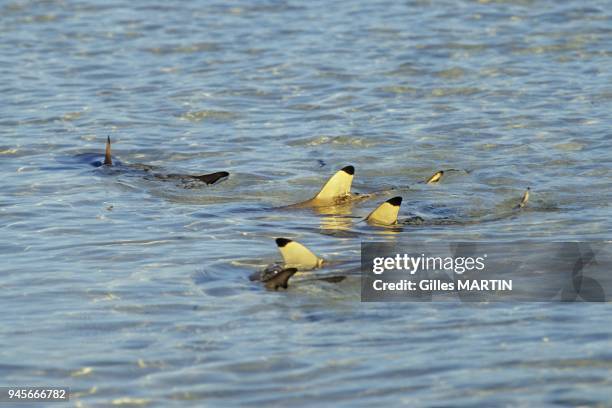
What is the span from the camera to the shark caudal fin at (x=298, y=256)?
6.27 m

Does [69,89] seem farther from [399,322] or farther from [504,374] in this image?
[504,374]

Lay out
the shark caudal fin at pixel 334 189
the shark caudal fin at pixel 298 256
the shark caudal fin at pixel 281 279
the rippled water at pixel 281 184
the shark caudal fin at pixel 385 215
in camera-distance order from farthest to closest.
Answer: the shark caudal fin at pixel 334 189
the shark caudal fin at pixel 385 215
the shark caudal fin at pixel 298 256
the shark caudal fin at pixel 281 279
the rippled water at pixel 281 184

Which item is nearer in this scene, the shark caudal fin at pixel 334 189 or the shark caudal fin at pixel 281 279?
the shark caudal fin at pixel 281 279

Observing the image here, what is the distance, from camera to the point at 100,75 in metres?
13.2

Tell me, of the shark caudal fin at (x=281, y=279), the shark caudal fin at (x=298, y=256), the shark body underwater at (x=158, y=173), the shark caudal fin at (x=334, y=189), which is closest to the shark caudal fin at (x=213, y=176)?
the shark body underwater at (x=158, y=173)

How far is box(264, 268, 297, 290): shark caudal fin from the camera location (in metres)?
6.09

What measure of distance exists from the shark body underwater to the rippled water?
9 centimetres

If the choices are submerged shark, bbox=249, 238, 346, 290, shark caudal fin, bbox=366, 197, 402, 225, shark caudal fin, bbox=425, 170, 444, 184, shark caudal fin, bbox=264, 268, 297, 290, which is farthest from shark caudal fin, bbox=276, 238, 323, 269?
shark caudal fin, bbox=425, 170, 444, 184

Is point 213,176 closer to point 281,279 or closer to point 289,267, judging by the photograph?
point 289,267

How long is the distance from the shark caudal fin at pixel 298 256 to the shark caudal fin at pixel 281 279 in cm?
16

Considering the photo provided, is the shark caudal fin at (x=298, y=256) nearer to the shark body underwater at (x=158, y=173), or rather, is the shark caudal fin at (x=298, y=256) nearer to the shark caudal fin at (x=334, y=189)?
the shark caudal fin at (x=334, y=189)

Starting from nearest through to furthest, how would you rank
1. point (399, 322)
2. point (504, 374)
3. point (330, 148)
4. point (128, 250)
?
1. point (504, 374)
2. point (399, 322)
3. point (128, 250)
4. point (330, 148)

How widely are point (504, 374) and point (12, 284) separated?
113 inches

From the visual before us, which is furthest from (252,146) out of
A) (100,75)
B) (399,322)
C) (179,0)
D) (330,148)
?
(179,0)
